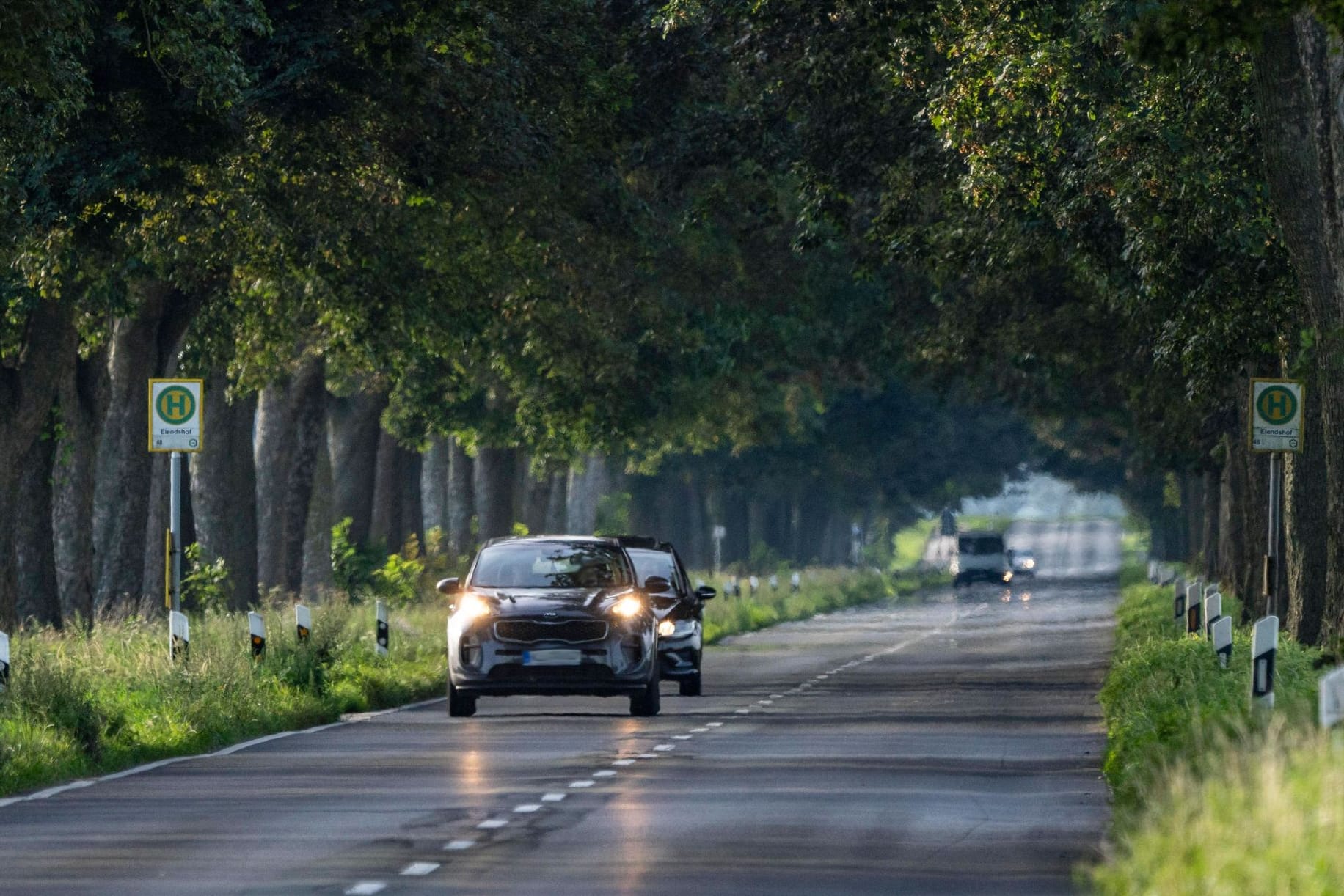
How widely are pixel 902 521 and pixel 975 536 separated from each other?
1072cm

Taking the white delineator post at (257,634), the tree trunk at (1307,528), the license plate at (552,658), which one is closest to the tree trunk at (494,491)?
the white delineator post at (257,634)

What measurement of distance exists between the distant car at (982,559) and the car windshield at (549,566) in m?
76.6

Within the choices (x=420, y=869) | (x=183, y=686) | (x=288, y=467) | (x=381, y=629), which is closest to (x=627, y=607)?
(x=183, y=686)

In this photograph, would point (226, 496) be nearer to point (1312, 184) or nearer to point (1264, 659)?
point (1312, 184)

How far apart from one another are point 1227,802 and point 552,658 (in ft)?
52.6

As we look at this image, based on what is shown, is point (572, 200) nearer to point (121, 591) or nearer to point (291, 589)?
point (121, 591)

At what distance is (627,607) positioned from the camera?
25125 millimetres

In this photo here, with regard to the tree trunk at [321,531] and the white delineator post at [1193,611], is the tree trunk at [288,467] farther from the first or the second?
the white delineator post at [1193,611]

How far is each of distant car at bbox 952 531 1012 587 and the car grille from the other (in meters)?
77.8

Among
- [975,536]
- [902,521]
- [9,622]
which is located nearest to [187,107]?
[9,622]

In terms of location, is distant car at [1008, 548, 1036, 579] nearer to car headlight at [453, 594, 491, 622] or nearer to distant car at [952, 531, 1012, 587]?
distant car at [952, 531, 1012, 587]

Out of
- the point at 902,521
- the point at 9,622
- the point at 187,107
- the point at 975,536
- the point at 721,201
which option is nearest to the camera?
the point at 187,107

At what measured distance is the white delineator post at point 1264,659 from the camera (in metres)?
15.6

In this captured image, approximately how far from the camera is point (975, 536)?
103 metres
